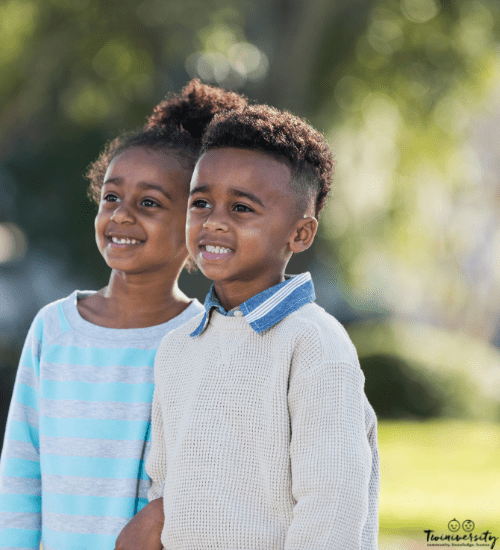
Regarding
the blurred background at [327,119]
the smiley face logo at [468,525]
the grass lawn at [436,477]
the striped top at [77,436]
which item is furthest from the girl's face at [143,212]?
the blurred background at [327,119]

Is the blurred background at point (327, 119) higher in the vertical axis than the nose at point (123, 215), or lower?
higher

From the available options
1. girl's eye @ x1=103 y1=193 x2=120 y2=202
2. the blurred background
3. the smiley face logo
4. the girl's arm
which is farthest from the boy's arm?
the blurred background

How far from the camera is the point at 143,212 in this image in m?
2.12

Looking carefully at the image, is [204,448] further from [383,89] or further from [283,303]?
[383,89]

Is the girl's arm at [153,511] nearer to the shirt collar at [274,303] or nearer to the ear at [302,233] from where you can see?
the shirt collar at [274,303]

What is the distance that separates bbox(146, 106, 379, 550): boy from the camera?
4.96 ft

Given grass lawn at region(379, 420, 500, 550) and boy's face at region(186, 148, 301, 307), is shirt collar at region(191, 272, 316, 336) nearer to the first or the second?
boy's face at region(186, 148, 301, 307)

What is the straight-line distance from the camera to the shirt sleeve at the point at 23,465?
206 cm

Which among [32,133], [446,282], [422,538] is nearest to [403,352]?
[422,538]

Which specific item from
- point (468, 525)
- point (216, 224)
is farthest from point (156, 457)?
point (468, 525)

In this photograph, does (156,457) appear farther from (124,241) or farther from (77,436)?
(124,241)

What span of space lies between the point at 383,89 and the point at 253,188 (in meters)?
7.75

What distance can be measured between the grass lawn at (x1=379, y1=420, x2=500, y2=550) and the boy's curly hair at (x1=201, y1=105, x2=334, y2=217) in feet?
11.1

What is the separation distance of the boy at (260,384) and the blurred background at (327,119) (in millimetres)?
5126
